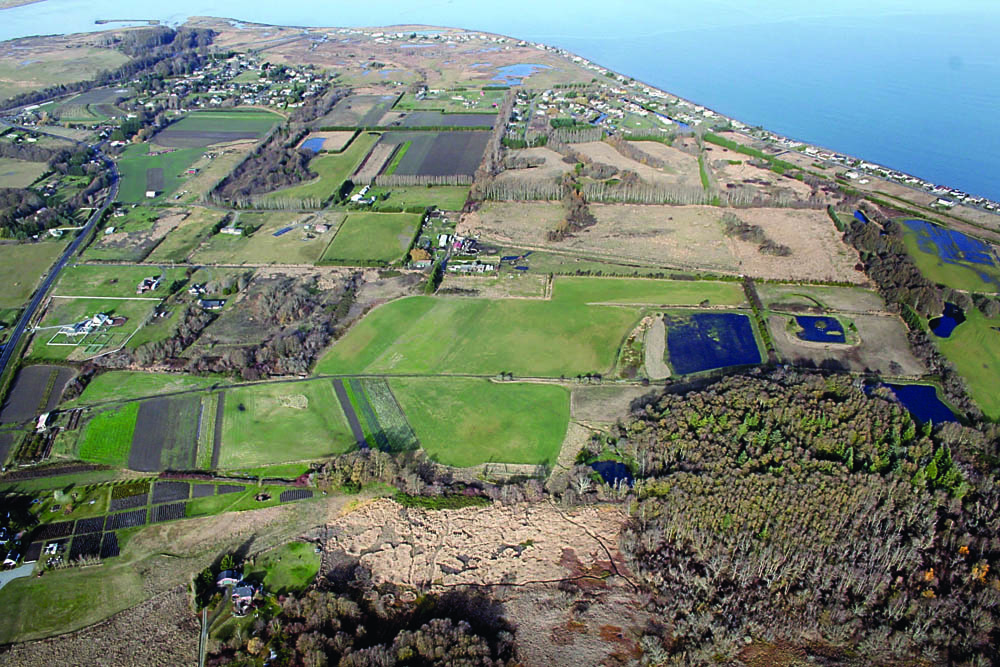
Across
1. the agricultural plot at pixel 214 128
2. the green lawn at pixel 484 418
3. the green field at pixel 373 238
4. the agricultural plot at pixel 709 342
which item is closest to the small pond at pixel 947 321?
the agricultural plot at pixel 709 342

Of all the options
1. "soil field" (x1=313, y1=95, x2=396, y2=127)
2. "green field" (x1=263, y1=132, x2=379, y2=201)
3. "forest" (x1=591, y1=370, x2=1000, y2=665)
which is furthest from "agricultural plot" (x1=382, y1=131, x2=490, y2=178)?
"forest" (x1=591, y1=370, x2=1000, y2=665)

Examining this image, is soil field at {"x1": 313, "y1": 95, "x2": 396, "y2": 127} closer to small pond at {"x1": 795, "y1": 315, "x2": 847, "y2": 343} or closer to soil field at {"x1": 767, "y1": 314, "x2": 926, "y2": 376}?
small pond at {"x1": 795, "y1": 315, "x2": 847, "y2": 343}


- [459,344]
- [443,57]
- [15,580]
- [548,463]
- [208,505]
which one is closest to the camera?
[15,580]

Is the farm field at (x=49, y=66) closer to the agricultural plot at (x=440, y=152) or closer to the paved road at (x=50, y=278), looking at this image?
the paved road at (x=50, y=278)

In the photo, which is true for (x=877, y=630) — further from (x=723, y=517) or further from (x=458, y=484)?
(x=458, y=484)

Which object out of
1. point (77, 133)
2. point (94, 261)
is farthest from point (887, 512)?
point (77, 133)

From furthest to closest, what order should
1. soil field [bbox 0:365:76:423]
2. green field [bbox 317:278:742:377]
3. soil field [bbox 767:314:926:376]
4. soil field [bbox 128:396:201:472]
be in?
green field [bbox 317:278:742:377]
soil field [bbox 767:314:926:376]
soil field [bbox 0:365:76:423]
soil field [bbox 128:396:201:472]

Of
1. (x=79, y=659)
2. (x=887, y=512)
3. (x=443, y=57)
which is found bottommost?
(x=79, y=659)
